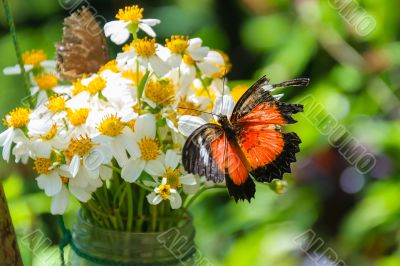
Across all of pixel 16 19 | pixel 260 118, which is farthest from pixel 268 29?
pixel 260 118

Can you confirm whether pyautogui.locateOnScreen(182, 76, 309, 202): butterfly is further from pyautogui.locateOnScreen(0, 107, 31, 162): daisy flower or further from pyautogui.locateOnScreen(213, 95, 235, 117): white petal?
pyautogui.locateOnScreen(0, 107, 31, 162): daisy flower

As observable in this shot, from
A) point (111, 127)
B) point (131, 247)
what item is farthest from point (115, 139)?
point (131, 247)

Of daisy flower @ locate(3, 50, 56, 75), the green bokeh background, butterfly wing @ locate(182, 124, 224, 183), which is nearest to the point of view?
butterfly wing @ locate(182, 124, 224, 183)

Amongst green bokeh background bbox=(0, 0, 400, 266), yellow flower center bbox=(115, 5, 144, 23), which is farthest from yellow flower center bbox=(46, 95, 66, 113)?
green bokeh background bbox=(0, 0, 400, 266)

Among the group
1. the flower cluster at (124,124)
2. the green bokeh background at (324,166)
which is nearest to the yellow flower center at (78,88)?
the flower cluster at (124,124)

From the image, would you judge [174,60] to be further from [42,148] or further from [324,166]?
[324,166]

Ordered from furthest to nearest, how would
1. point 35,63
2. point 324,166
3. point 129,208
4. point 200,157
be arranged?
point 324,166
point 35,63
point 129,208
point 200,157
